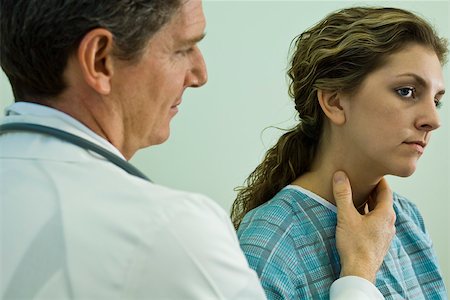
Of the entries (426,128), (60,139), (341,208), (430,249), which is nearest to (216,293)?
(60,139)

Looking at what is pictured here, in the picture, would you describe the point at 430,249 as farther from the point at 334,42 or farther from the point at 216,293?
the point at 216,293

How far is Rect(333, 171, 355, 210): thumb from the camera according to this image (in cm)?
151

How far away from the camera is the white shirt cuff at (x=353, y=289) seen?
1283 mm

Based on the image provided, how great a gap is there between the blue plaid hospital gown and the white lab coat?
559 mm

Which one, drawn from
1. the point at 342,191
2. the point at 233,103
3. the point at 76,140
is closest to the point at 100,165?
the point at 76,140

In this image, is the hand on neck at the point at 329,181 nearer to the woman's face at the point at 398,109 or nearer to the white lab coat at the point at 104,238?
the woman's face at the point at 398,109

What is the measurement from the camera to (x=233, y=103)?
245 cm

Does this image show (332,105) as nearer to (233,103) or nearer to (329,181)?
(329,181)

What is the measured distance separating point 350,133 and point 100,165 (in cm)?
81

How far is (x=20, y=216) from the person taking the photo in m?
0.83

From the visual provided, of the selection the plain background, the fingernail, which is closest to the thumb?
the fingernail

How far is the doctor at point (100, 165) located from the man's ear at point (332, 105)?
552 millimetres

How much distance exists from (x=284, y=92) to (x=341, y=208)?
1.05m

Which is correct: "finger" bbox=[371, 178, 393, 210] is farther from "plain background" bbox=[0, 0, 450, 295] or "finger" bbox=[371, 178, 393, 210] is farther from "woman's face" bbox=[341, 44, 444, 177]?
"plain background" bbox=[0, 0, 450, 295]
